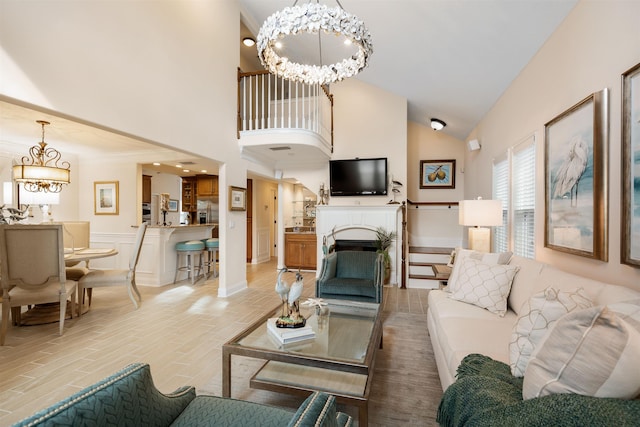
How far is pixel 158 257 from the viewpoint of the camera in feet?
17.0

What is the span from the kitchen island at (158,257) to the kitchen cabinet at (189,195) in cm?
334

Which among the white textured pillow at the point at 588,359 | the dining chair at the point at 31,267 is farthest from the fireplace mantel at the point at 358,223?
the white textured pillow at the point at 588,359

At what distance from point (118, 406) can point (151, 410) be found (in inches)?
6.3

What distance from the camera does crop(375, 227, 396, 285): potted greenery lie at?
5.40 m

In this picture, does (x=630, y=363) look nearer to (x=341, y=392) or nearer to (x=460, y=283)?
(x=341, y=392)

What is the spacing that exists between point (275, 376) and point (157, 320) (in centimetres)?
229

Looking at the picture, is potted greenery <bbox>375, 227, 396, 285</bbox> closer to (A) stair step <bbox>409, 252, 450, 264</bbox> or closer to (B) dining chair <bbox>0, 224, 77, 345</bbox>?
(A) stair step <bbox>409, 252, 450, 264</bbox>

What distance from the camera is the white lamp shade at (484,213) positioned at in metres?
3.28

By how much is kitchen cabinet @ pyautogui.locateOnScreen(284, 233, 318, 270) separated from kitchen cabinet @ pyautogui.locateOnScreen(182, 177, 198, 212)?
3.35m

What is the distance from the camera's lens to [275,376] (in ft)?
6.40

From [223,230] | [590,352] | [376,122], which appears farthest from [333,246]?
[590,352]

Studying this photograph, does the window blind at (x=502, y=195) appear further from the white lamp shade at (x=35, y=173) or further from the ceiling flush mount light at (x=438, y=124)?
the white lamp shade at (x=35, y=173)

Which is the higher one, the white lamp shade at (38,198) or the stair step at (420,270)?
the white lamp shade at (38,198)

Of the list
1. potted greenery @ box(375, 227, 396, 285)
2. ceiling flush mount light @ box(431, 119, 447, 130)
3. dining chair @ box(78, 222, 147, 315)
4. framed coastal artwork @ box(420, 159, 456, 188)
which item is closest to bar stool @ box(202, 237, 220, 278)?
dining chair @ box(78, 222, 147, 315)
